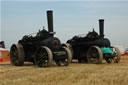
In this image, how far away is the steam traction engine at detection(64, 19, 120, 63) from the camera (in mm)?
17077

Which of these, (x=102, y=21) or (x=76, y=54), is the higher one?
(x=102, y=21)

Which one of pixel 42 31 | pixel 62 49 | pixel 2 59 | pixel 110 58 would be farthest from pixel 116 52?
pixel 2 59

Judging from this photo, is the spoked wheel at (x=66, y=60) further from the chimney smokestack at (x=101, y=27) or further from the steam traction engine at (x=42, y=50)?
the chimney smokestack at (x=101, y=27)

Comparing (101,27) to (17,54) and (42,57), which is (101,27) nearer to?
(42,57)

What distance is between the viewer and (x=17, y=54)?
649 inches

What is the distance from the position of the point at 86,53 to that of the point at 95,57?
1.84 meters

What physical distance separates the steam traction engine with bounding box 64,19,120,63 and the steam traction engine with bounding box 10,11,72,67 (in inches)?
114

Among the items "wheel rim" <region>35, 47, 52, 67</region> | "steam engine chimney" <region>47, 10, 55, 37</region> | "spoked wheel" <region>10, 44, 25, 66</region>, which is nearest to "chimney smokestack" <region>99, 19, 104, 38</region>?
"steam engine chimney" <region>47, 10, 55, 37</region>

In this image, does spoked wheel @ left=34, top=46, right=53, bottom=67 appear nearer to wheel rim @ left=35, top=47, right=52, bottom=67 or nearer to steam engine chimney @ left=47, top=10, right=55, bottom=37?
wheel rim @ left=35, top=47, right=52, bottom=67

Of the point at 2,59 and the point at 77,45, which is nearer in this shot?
A: the point at 77,45

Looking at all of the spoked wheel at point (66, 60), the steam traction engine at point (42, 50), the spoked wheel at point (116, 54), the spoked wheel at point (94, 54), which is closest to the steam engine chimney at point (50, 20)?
the steam traction engine at point (42, 50)

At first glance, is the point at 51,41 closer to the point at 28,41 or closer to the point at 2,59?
the point at 28,41

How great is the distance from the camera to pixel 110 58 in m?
18.1

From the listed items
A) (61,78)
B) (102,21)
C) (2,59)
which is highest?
(102,21)
